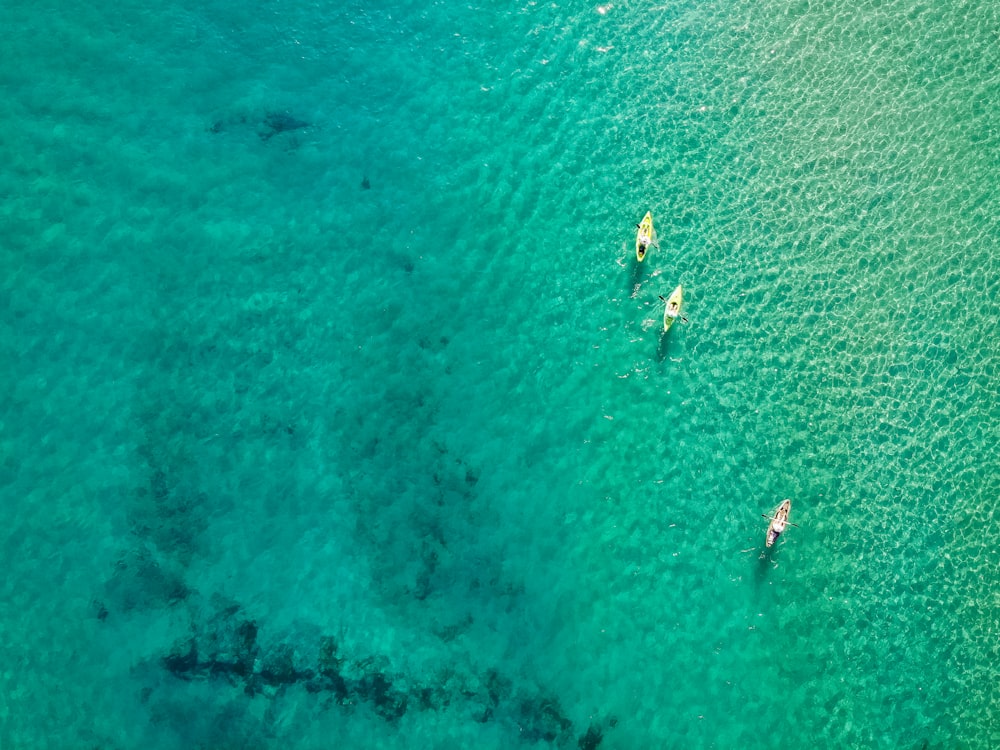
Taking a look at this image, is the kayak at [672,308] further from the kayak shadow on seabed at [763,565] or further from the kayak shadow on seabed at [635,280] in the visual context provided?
the kayak shadow on seabed at [763,565]

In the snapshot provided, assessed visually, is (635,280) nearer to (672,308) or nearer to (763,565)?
(672,308)

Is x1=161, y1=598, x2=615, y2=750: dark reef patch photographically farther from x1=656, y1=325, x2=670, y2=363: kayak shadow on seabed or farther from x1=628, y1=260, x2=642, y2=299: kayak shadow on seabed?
x1=628, y1=260, x2=642, y2=299: kayak shadow on seabed

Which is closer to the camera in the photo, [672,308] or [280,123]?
[672,308]

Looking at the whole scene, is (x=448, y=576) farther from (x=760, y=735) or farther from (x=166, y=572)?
(x=760, y=735)

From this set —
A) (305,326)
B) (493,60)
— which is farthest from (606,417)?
(493,60)

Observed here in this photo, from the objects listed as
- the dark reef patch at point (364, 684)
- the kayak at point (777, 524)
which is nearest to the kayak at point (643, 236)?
the kayak at point (777, 524)

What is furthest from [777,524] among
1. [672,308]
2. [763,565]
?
[672,308]
